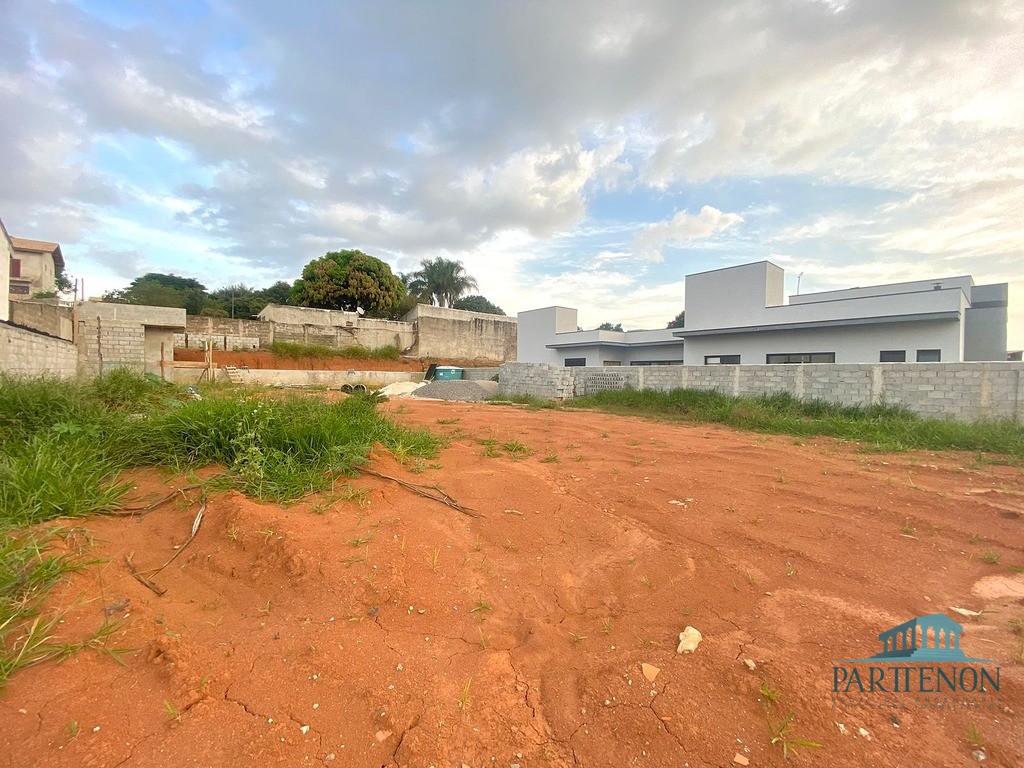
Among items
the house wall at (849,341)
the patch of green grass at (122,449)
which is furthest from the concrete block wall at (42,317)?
the house wall at (849,341)

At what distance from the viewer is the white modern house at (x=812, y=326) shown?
12.2m

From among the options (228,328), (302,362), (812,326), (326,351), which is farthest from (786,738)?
(228,328)

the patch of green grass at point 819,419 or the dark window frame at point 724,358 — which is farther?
the dark window frame at point 724,358

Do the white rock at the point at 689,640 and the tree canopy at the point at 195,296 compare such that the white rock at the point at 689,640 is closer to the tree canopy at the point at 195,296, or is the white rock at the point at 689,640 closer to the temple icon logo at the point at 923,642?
the temple icon logo at the point at 923,642

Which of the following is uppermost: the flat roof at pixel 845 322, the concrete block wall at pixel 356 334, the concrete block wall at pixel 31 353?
the concrete block wall at pixel 356 334

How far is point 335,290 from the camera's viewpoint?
26.8 m

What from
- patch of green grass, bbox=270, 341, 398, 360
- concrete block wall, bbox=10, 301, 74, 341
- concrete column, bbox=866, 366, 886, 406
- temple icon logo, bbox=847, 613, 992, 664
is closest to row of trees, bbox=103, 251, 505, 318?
patch of green grass, bbox=270, 341, 398, 360

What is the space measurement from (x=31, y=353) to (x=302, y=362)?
16907 millimetres

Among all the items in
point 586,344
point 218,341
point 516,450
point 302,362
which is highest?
point 218,341

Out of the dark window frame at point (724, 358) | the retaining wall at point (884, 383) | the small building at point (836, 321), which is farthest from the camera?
the dark window frame at point (724, 358)

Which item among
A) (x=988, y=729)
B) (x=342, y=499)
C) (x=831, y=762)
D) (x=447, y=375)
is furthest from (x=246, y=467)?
(x=447, y=375)

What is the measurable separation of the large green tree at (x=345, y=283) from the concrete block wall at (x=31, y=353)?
18.7 meters

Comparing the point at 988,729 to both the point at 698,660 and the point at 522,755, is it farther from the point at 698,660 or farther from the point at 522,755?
the point at 522,755

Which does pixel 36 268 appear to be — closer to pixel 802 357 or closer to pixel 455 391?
pixel 455 391
